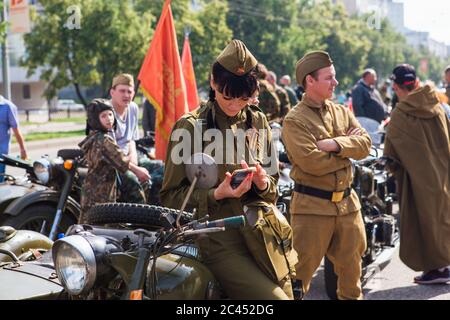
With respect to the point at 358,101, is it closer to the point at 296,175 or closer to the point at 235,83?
the point at 296,175

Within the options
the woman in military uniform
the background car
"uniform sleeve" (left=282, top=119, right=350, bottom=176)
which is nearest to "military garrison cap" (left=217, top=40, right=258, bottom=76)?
the woman in military uniform

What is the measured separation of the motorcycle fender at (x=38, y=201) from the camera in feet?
19.4

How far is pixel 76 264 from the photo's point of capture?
8.63 ft

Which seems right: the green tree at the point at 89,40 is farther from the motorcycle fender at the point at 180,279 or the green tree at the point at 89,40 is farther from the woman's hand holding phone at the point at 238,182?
the motorcycle fender at the point at 180,279

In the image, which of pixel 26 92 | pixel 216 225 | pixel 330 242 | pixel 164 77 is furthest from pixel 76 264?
pixel 26 92

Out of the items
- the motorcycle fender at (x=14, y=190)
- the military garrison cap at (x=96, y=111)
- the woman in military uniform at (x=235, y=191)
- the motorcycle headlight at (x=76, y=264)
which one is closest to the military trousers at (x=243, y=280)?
the woman in military uniform at (x=235, y=191)

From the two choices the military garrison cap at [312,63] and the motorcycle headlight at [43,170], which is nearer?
the military garrison cap at [312,63]

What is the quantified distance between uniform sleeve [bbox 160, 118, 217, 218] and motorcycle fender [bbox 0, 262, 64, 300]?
582 mm

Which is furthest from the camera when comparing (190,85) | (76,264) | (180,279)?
(190,85)

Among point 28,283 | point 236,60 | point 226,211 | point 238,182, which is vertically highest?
point 236,60

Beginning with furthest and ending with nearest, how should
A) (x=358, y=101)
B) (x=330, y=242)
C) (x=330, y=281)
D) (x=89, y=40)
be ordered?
(x=89, y=40) → (x=358, y=101) → (x=330, y=281) → (x=330, y=242)

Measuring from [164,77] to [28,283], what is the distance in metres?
4.72

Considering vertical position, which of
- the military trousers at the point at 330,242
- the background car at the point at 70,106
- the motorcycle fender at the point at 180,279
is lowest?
the background car at the point at 70,106
